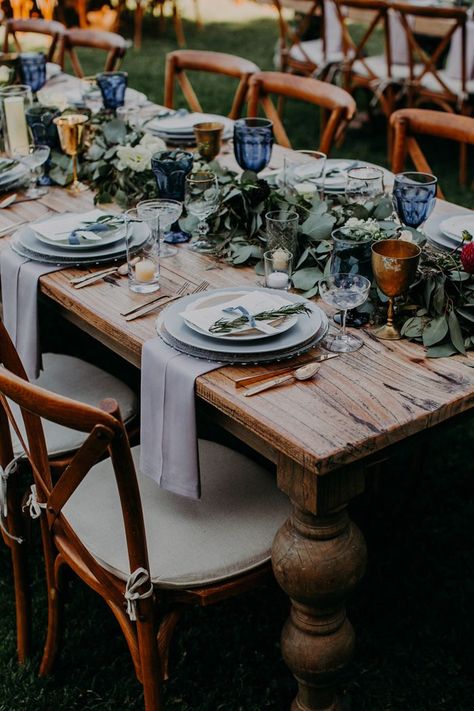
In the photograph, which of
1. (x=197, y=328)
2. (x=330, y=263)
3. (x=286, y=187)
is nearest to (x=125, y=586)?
(x=197, y=328)

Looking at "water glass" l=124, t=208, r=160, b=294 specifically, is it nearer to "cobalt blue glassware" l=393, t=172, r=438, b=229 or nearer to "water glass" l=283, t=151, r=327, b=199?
"water glass" l=283, t=151, r=327, b=199

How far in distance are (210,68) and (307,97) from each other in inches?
24.6

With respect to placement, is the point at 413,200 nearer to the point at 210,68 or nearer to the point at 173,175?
the point at 173,175

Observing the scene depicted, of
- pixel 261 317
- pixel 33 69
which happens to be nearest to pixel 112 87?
pixel 33 69

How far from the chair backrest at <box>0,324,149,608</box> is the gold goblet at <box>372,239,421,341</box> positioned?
0.57 meters

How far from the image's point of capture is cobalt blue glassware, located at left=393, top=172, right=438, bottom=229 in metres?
1.81

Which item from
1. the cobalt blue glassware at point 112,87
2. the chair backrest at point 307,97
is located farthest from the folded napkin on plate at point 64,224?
the chair backrest at point 307,97

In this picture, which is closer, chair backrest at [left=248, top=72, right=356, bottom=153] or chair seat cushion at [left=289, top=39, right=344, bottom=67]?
chair backrest at [left=248, top=72, right=356, bottom=153]

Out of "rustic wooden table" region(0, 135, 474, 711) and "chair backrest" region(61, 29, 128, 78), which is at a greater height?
"chair backrest" region(61, 29, 128, 78)

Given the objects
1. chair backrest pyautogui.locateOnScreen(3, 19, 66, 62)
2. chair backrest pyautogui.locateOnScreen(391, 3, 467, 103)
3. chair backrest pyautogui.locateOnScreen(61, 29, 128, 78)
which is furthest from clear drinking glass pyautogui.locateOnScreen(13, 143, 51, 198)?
chair backrest pyautogui.locateOnScreen(391, 3, 467, 103)

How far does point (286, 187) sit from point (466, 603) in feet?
3.74

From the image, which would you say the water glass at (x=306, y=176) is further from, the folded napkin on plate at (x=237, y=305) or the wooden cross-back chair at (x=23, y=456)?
the wooden cross-back chair at (x=23, y=456)

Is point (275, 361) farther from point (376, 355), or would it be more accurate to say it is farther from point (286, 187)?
point (286, 187)

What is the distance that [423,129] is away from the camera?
2.67 meters
